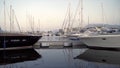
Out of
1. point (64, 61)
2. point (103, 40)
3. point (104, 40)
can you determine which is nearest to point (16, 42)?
point (64, 61)

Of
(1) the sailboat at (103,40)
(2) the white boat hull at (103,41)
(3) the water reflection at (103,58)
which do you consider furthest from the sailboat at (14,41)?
(3) the water reflection at (103,58)

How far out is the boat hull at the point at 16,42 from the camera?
2181cm

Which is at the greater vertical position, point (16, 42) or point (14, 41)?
point (14, 41)

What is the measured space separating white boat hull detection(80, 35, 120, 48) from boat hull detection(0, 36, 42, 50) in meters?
6.91

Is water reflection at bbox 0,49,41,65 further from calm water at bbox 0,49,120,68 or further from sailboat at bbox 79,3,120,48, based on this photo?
sailboat at bbox 79,3,120,48

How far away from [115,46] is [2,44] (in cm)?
1273

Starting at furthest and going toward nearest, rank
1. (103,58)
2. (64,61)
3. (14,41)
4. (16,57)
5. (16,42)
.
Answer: (16,42), (14,41), (16,57), (103,58), (64,61)

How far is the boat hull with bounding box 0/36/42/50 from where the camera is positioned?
71.6ft

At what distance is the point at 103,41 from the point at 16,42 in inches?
401

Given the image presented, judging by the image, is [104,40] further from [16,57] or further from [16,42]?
[16,42]

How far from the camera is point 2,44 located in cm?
2172

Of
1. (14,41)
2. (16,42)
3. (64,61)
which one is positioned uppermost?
(14,41)

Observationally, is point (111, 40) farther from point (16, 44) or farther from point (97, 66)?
point (16, 44)

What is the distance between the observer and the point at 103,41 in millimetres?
21484
